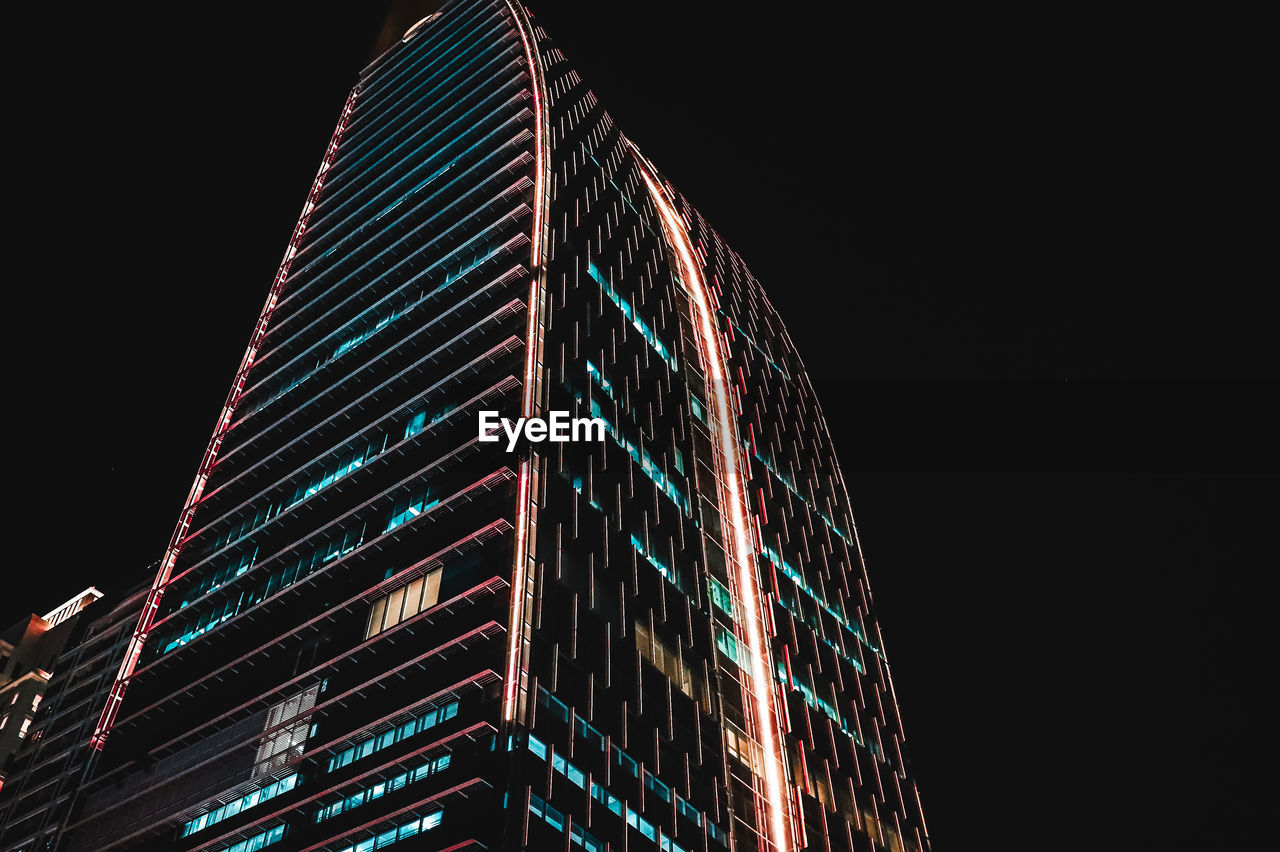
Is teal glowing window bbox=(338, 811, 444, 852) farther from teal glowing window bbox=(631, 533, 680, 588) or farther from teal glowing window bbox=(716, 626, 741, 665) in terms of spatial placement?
teal glowing window bbox=(716, 626, 741, 665)

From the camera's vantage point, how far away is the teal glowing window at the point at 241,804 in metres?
49.8

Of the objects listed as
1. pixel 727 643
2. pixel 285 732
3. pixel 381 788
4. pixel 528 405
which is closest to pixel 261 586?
pixel 285 732

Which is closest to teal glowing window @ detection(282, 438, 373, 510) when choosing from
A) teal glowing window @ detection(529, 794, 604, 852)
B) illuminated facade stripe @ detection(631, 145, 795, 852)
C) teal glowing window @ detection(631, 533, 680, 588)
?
teal glowing window @ detection(631, 533, 680, 588)

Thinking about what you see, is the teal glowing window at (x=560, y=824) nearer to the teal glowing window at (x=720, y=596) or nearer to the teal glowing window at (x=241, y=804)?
A: the teal glowing window at (x=241, y=804)

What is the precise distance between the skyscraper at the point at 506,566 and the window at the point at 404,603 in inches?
7.2

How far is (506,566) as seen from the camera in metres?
49.7

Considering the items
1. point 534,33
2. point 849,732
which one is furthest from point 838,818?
point 534,33

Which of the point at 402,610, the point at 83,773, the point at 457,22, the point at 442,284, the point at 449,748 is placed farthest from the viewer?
the point at 457,22

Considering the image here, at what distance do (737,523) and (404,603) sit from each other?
25036 millimetres

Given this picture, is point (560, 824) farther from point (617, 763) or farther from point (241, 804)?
point (241, 804)

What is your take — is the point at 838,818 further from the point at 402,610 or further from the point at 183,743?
the point at 183,743

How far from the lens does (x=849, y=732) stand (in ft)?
221

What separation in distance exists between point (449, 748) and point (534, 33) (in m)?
75.9

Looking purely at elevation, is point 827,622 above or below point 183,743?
above
